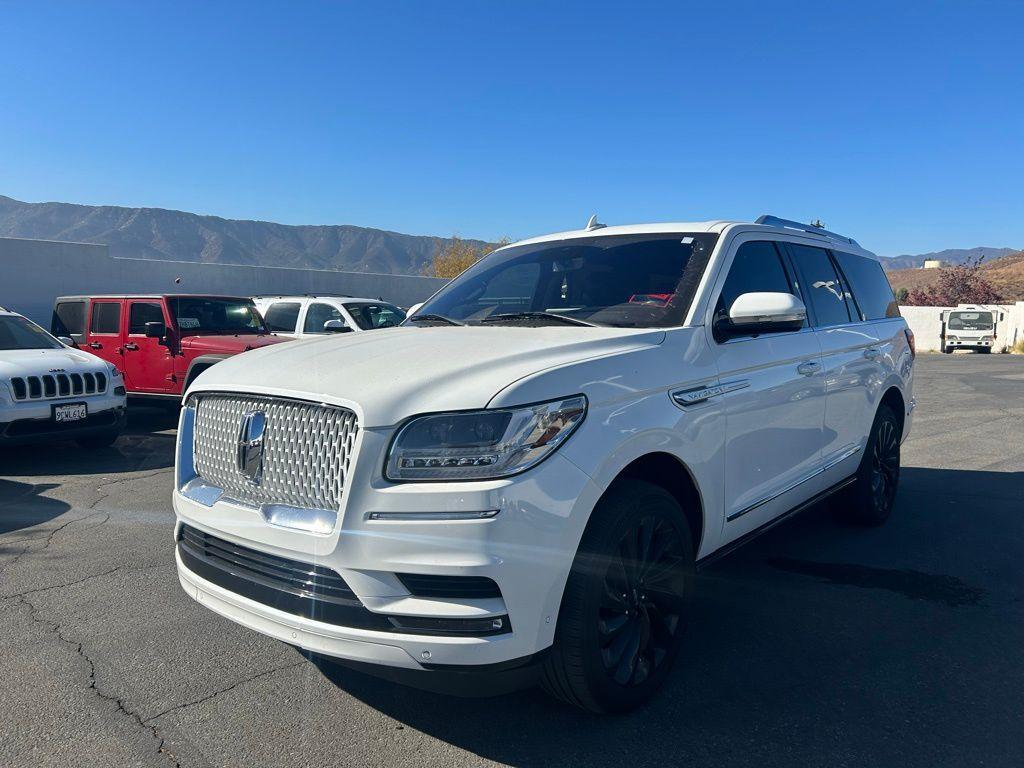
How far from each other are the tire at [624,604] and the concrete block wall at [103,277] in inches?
754

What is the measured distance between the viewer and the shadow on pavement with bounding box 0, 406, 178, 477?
26.3 feet

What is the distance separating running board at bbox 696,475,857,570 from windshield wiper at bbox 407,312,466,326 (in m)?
1.64

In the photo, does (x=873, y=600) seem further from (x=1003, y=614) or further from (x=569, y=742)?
(x=569, y=742)

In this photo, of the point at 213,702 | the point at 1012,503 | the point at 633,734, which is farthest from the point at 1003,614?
the point at 213,702

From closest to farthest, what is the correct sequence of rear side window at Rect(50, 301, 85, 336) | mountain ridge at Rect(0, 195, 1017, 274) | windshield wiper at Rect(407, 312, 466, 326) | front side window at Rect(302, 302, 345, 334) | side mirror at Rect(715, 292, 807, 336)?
1. side mirror at Rect(715, 292, 807, 336)
2. windshield wiper at Rect(407, 312, 466, 326)
3. rear side window at Rect(50, 301, 85, 336)
4. front side window at Rect(302, 302, 345, 334)
5. mountain ridge at Rect(0, 195, 1017, 274)

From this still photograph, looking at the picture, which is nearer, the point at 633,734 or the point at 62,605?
the point at 633,734

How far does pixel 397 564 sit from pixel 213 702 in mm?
1289

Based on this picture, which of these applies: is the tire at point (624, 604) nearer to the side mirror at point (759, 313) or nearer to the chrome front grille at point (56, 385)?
the side mirror at point (759, 313)

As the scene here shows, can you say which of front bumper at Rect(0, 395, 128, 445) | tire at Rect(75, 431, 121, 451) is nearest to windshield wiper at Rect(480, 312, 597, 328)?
front bumper at Rect(0, 395, 128, 445)

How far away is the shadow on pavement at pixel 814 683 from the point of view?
9.35ft

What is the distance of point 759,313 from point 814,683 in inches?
63.0

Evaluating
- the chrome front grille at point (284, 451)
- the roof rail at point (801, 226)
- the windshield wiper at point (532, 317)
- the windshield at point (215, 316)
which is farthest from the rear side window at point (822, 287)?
the windshield at point (215, 316)

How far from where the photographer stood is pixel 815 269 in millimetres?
4965

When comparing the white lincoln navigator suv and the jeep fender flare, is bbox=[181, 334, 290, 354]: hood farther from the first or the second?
the white lincoln navigator suv
